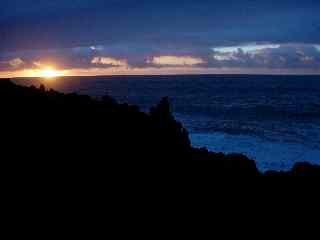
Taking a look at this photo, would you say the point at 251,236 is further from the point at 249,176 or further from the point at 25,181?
the point at 25,181

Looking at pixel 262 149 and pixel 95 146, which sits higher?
pixel 95 146

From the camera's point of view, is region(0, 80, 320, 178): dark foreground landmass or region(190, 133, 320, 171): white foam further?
region(190, 133, 320, 171): white foam

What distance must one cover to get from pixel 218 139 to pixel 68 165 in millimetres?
27116

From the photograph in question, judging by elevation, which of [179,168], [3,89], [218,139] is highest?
[3,89]

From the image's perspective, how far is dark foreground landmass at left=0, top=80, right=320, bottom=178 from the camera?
429 inches

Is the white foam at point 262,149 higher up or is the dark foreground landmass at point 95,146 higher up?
the dark foreground landmass at point 95,146

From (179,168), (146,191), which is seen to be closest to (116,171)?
(146,191)

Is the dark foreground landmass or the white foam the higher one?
the dark foreground landmass

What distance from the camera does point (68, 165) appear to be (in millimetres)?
10891

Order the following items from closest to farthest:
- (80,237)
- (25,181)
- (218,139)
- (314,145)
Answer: (80,237) → (25,181) → (314,145) → (218,139)

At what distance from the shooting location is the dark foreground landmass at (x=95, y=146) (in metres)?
10.9

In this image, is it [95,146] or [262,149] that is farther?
[262,149]

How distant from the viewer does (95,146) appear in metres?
12.4

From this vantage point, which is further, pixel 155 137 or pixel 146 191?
pixel 155 137
